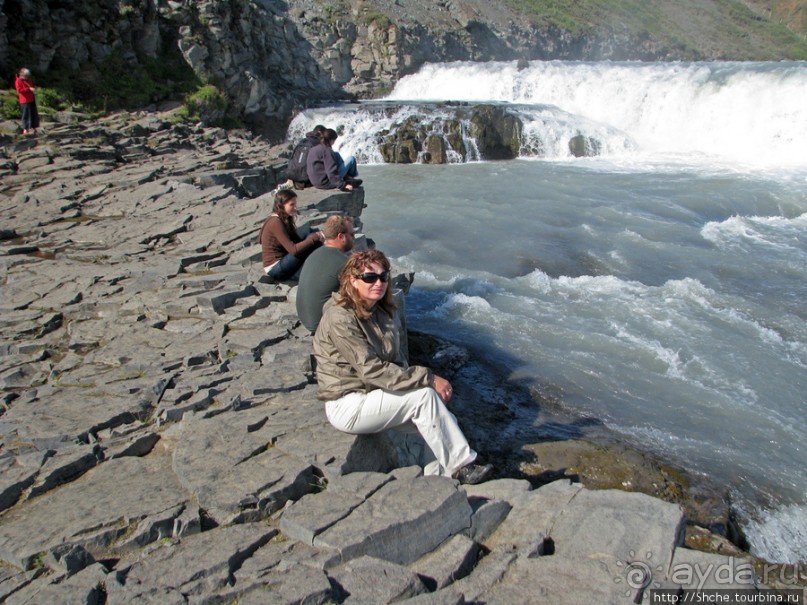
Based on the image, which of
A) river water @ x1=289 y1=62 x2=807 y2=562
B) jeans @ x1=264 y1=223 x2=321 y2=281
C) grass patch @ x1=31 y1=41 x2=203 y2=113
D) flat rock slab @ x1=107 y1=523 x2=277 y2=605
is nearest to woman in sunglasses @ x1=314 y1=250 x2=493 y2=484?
flat rock slab @ x1=107 y1=523 x2=277 y2=605

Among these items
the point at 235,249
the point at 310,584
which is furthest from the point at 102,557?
the point at 235,249

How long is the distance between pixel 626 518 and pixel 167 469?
308 cm

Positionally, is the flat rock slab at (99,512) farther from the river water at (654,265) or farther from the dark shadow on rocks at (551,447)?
the river water at (654,265)

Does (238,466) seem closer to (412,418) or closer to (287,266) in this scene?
(412,418)

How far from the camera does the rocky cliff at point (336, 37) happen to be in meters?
22.1

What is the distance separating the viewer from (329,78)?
143 feet

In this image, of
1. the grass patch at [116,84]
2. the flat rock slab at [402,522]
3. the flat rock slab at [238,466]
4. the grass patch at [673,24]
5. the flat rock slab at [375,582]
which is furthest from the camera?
the grass patch at [673,24]

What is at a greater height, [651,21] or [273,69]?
[651,21]

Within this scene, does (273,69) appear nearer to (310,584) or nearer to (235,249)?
(235,249)

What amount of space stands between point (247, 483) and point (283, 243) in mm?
4391

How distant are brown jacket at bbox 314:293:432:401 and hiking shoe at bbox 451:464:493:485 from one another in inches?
28.7

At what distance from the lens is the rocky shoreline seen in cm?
339

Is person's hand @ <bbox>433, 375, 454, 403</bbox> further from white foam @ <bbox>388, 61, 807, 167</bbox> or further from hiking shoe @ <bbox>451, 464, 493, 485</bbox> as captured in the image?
white foam @ <bbox>388, 61, 807, 167</bbox>

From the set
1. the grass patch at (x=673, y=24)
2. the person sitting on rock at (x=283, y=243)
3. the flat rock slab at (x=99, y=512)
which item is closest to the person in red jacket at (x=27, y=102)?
the person sitting on rock at (x=283, y=243)
